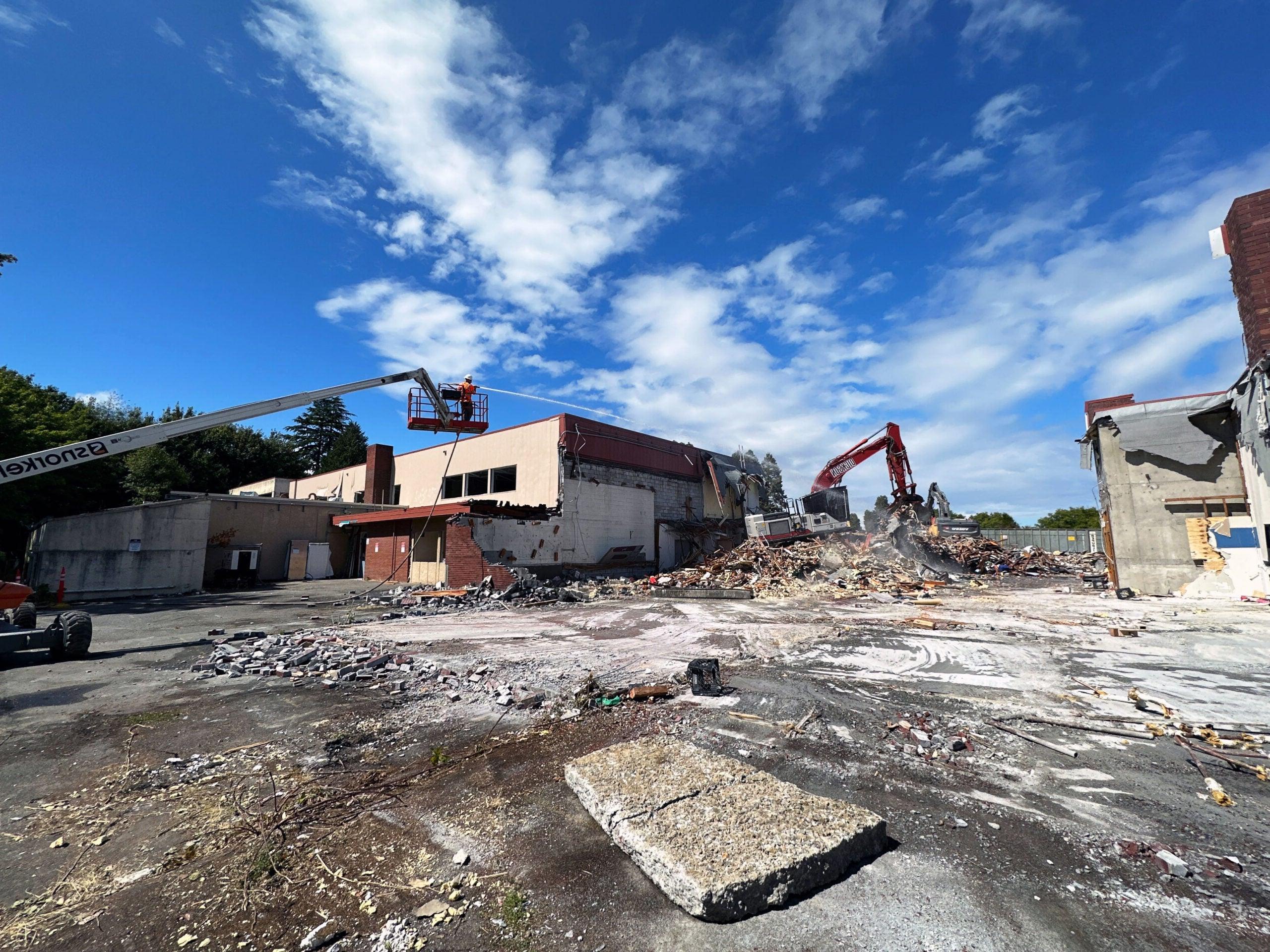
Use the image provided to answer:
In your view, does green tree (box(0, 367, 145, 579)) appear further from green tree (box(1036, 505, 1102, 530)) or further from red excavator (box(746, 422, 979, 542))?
green tree (box(1036, 505, 1102, 530))

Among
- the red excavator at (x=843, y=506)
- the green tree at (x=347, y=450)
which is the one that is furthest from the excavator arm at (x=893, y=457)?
the green tree at (x=347, y=450)

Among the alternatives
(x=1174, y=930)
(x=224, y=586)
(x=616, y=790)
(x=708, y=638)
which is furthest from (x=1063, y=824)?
(x=224, y=586)

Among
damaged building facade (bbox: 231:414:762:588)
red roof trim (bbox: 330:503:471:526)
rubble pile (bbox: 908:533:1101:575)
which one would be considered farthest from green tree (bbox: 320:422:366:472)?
rubble pile (bbox: 908:533:1101:575)

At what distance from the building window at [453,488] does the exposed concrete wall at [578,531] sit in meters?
8.43

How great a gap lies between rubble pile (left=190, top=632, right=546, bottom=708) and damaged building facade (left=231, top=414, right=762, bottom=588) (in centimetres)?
908

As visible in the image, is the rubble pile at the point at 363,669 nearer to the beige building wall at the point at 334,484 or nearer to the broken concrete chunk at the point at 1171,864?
the broken concrete chunk at the point at 1171,864

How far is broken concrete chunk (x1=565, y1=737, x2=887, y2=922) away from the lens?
110 inches

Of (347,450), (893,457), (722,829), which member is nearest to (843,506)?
(893,457)

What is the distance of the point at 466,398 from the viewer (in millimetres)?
15766

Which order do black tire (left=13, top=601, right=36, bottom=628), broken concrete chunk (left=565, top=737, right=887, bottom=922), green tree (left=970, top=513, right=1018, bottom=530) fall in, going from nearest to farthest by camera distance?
A: broken concrete chunk (left=565, top=737, right=887, bottom=922)
black tire (left=13, top=601, right=36, bottom=628)
green tree (left=970, top=513, right=1018, bottom=530)

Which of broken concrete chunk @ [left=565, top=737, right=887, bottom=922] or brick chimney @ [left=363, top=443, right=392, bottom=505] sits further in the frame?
brick chimney @ [left=363, top=443, right=392, bottom=505]

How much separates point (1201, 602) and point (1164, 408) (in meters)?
5.38

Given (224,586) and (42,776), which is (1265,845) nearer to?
(42,776)

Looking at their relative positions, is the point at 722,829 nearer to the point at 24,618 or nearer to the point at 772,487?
the point at 24,618
